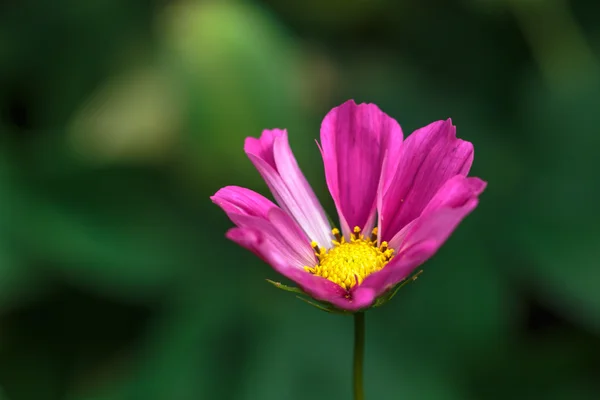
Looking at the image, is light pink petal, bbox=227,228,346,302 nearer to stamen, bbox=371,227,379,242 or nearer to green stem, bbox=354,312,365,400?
green stem, bbox=354,312,365,400

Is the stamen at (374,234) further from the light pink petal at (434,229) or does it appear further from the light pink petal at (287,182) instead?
the light pink petal at (434,229)

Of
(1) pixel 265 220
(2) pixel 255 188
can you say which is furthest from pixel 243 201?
(2) pixel 255 188

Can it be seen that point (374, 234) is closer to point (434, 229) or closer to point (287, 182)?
point (287, 182)

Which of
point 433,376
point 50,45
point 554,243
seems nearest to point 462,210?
point 433,376

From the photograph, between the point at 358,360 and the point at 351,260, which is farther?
the point at 351,260

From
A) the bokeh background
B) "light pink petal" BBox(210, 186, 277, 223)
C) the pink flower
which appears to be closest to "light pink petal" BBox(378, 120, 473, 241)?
the pink flower

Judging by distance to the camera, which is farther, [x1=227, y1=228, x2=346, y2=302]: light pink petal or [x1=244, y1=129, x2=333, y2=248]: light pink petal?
[x1=244, y1=129, x2=333, y2=248]: light pink petal
